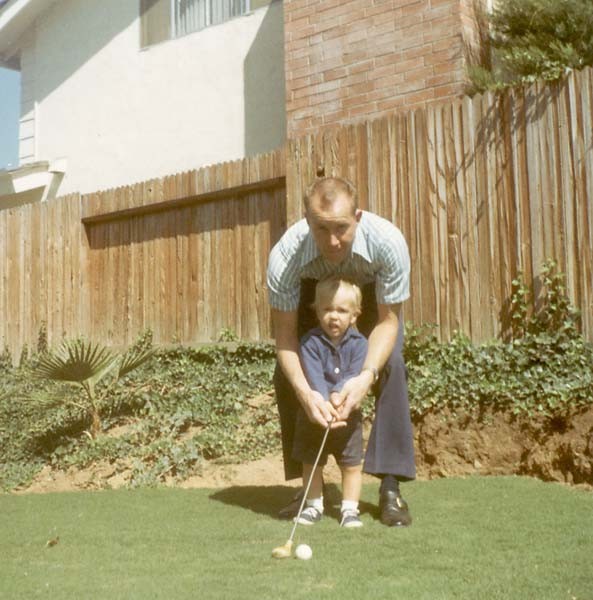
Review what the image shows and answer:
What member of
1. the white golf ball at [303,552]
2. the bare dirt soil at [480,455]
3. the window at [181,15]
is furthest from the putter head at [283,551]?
the window at [181,15]

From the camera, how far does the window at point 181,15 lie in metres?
11.8

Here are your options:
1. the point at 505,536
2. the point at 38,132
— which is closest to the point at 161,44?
the point at 38,132

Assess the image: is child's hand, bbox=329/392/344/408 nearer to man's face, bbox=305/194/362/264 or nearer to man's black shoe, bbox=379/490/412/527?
man's black shoe, bbox=379/490/412/527

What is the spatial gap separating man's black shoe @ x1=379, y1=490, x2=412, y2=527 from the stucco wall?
7321mm

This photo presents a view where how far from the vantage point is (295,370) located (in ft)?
13.4

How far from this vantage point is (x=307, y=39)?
10.0m

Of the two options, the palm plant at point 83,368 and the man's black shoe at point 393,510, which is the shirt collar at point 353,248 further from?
the palm plant at point 83,368

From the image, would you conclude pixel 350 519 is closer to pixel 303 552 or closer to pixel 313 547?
pixel 313 547

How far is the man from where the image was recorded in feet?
13.0

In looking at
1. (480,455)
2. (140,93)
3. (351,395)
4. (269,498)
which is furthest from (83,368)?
(140,93)

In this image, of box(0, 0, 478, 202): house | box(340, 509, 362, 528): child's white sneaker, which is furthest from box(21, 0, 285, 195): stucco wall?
box(340, 509, 362, 528): child's white sneaker

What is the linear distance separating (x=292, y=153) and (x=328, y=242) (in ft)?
14.1

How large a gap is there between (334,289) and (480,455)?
7.04 feet

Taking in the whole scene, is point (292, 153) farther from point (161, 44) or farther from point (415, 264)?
point (161, 44)
